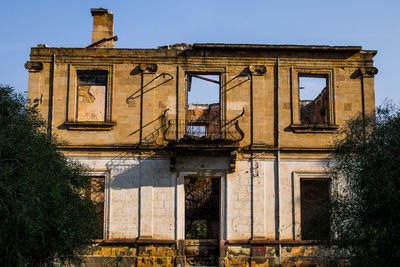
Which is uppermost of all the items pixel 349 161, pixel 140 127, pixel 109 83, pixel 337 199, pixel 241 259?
pixel 109 83

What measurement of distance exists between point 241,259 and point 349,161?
4866 mm

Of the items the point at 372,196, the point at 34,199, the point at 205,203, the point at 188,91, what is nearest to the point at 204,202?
the point at 205,203

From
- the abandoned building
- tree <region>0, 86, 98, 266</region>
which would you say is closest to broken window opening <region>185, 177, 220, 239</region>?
the abandoned building

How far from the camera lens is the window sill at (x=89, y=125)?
57.7ft

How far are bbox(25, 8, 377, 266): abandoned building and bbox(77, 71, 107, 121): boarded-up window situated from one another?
240 mm

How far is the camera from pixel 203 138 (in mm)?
17016

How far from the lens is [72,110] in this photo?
17.9 meters

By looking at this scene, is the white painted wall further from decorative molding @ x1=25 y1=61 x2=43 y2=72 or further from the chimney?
the chimney

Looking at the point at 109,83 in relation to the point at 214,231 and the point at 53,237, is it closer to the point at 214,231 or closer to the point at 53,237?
the point at 53,237

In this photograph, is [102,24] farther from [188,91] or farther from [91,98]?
[188,91]

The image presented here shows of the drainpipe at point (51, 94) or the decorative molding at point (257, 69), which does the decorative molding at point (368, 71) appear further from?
the drainpipe at point (51, 94)

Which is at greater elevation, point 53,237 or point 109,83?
point 109,83

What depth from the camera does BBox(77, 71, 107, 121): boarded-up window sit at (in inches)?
748

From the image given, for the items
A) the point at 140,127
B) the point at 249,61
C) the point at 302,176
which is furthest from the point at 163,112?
the point at 302,176
